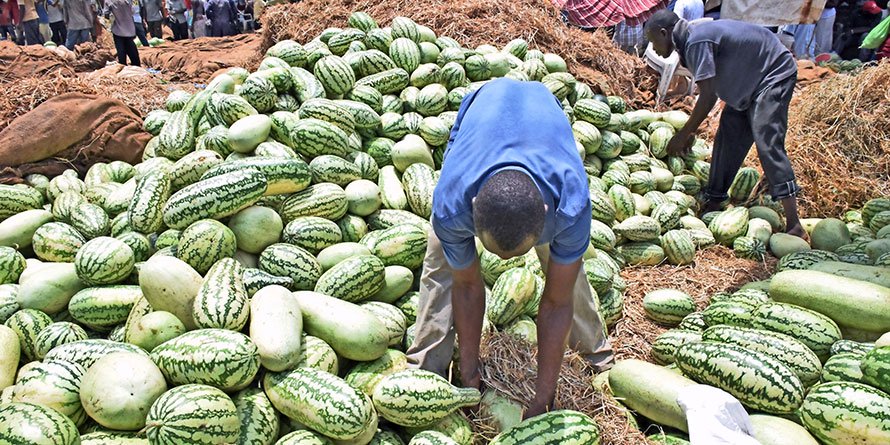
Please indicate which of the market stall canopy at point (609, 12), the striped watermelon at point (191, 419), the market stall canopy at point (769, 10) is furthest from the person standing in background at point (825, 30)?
the striped watermelon at point (191, 419)

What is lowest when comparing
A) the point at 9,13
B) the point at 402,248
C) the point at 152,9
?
the point at 402,248

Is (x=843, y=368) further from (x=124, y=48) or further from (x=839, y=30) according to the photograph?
(x=839, y=30)

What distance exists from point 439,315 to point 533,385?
0.59 metres

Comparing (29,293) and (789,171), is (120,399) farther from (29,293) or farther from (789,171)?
(789,171)

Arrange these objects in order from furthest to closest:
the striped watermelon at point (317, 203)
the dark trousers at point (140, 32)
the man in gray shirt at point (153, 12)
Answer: the man in gray shirt at point (153, 12) → the dark trousers at point (140, 32) → the striped watermelon at point (317, 203)

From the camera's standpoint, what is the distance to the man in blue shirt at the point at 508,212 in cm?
196

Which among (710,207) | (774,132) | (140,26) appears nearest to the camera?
(774,132)

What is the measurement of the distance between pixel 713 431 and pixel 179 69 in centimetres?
1077

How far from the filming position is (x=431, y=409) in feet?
8.29

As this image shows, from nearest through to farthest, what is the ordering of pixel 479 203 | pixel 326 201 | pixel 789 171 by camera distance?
pixel 479 203, pixel 326 201, pixel 789 171

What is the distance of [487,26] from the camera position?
696 centimetres

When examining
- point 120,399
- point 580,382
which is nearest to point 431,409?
point 580,382

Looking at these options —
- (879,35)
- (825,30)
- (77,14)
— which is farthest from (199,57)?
(825,30)

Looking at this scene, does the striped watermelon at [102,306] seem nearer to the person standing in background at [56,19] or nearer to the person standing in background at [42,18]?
the person standing in background at [56,19]
